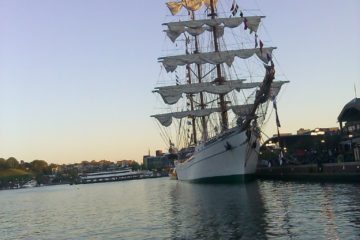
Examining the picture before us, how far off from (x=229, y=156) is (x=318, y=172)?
1398 cm

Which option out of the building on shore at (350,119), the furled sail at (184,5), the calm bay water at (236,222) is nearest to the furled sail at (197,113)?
the building on shore at (350,119)

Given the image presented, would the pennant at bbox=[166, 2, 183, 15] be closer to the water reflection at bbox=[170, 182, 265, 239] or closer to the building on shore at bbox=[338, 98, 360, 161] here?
the building on shore at bbox=[338, 98, 360, 161]

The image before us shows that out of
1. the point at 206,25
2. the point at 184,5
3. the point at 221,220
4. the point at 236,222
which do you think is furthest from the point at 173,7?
the point at 236,222

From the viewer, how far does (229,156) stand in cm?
6762

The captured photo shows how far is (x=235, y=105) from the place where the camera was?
7400 cm

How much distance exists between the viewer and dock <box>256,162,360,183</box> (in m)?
47.3

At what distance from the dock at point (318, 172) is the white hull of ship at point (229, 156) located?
4.04m

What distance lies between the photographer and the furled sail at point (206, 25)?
7319 centimetres

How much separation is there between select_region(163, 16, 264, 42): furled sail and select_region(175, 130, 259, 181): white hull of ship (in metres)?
15.8

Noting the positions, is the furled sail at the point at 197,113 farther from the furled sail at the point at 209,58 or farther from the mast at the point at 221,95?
the furled sail at the point at 209,58

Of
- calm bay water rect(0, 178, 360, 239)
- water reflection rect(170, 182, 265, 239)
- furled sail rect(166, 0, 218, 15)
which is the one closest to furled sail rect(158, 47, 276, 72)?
furled sail rect(166, 0, 218, 15)

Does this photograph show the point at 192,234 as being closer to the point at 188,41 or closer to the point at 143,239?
the point at 143,239

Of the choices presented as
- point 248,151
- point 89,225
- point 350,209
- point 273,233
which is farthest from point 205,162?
point 273,233

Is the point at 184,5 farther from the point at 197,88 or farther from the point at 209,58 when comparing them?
the point at 197,88
